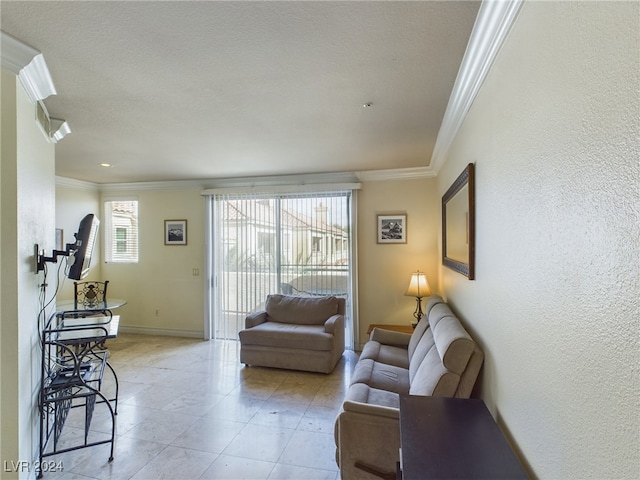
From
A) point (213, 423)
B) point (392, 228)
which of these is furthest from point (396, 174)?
point (213, 423)


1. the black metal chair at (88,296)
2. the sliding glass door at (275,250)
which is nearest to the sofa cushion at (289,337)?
the sliding glass door at (275,250)

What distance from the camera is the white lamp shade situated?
397cm

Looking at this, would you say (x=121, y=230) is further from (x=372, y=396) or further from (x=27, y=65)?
(x=372, y=396)

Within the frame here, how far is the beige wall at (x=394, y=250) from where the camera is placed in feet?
14.6

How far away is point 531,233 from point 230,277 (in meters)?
4.65

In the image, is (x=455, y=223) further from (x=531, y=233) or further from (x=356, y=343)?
(x=356, y=343)

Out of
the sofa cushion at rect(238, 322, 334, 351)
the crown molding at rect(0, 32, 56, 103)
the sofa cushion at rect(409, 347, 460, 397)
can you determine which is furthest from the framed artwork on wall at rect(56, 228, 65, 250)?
the sofa cushion at rect(409, 347, 460, 397)

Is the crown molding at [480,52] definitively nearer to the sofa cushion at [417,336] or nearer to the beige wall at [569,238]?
the beige wall at [569,238]

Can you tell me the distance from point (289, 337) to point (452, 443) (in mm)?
2810

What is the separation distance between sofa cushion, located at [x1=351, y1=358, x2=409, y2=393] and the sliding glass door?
1898 mm

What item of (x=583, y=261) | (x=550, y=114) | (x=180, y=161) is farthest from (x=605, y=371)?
(x=180, y=161)

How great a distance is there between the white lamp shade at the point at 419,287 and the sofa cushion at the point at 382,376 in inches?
52.3

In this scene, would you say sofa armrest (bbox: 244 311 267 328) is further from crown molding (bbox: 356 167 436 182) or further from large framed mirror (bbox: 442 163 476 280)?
large framed mirror (bbox: 442 163 476 280)

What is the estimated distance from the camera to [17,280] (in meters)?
1.84
